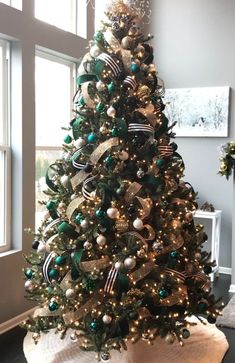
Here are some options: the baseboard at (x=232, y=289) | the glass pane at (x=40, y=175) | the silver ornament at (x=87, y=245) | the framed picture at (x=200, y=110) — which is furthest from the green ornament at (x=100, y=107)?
the framed picture at (x=200, y=110)

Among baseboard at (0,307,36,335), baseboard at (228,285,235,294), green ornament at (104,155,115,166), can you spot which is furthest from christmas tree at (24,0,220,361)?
baseboard at (228,285,235,294)

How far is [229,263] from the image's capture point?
5152 mm

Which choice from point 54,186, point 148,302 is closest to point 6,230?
point 54,186

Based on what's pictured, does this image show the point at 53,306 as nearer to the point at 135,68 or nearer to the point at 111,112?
the point at 111,112

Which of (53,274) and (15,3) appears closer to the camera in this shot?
(53,274)

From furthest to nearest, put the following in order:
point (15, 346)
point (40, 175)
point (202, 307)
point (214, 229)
→ point (214, 229)
point (40, 175)
point (15, 346)
point (202, 307)

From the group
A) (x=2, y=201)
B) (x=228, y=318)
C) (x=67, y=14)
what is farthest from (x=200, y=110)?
(x=2, y=201)

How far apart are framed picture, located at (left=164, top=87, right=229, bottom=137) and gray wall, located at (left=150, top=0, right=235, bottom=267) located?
0.08 meters

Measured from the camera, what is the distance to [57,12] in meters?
4.29

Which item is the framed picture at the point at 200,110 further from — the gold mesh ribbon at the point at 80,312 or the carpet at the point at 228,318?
the gold mesh ribbon at the point at 80,312

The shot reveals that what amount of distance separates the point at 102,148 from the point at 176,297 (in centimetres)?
85

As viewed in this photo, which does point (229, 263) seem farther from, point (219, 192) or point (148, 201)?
point (148, 201)

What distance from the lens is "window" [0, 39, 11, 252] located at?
3.60 m

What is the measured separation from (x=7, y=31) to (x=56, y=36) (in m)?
0.67
